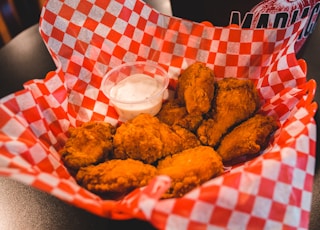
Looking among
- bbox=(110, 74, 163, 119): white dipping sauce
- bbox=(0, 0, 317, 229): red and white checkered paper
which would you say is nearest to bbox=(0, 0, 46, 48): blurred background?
bbox=(0, 0, 317, 229): red and white checkered paper

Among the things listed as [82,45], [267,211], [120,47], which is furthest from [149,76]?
[267,211]

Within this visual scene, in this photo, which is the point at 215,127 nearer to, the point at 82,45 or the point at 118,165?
the point at 118,165

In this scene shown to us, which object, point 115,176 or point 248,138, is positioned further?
point 248,138

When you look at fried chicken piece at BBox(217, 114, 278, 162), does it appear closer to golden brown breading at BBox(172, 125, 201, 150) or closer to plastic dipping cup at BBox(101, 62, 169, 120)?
golden brown breading at BBox(172, 125, 201, 150)

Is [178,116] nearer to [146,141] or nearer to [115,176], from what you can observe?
[146,141]

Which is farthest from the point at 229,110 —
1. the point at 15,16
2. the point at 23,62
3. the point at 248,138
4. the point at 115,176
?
the point at 15,16

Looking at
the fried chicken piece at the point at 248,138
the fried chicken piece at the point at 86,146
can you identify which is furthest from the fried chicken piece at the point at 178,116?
the fried chicken piece at the point at 86,146
